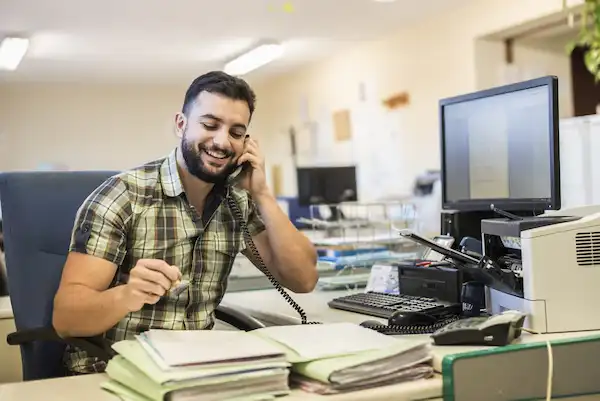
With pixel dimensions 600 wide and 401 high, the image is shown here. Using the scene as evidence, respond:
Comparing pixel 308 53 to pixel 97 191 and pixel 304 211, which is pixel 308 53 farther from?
pixel 97 191

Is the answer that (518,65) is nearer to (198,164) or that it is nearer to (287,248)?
(287,248)

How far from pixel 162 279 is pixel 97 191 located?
42 centimetres

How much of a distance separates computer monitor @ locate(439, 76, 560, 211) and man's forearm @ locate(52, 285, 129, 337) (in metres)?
0.90

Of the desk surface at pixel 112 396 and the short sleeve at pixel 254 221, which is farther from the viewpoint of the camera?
the short sleeve at pixel 254 221

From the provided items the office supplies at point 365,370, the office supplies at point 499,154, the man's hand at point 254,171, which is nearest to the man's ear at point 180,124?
the man's hand at point 254,171

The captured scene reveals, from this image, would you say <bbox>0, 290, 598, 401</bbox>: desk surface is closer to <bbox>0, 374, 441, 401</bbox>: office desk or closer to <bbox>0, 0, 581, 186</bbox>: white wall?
<bbox>0, 374, 441, 401</bbox>: office desk

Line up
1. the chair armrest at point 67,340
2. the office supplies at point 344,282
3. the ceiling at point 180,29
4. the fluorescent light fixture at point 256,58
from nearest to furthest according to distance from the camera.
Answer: the chair armrest at point 67,340 → the office supplies at point 344,282 → the ceiling at point 180,29 → the fluorescent light fixture at point 256,58

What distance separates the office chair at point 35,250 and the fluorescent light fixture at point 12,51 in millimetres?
3899

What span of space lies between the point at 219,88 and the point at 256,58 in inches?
184

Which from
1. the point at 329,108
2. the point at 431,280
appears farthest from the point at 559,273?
the point at 329,108

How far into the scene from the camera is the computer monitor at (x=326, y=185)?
4355 mm

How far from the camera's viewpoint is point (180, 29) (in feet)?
17.2

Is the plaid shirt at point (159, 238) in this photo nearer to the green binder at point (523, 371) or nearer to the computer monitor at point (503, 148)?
the computer monitor at point (503, 148)

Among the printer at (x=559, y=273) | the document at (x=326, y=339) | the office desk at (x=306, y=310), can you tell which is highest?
the printer at (x=559, y=273)
